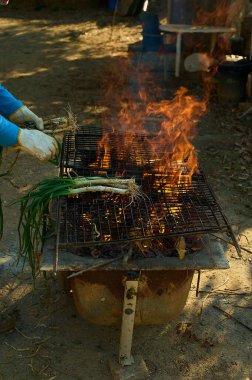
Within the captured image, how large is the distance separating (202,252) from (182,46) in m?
9.01

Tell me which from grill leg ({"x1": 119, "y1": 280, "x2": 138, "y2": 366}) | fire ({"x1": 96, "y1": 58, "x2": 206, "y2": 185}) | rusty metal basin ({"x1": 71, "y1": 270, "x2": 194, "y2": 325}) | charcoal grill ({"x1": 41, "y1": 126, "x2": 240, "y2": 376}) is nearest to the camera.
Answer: charcoal grill ({"x1": 41, "y1": 126, "x2": 240, "y2": 376})

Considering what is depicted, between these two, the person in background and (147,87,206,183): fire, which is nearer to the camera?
the person in background

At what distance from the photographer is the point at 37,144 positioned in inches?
138

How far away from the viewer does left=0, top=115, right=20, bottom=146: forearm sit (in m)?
3.32

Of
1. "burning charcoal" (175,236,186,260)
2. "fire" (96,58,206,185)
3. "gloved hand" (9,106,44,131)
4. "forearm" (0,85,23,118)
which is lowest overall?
"burning charcoal" (175,236,186,260)

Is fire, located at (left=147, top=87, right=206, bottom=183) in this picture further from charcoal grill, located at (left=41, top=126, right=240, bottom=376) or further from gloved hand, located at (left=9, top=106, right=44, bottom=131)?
gloved hand, located at (left=9, top=106, right=44, bottom=131)

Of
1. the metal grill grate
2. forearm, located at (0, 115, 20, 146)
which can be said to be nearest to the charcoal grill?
the metal grill grate

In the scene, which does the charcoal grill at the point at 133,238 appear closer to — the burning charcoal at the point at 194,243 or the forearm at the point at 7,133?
the burning charcoal at the point at 194,243

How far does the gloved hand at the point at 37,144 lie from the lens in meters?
3.45

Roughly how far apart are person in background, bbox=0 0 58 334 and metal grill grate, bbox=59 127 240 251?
13.1 inches

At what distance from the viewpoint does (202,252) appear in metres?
3.32

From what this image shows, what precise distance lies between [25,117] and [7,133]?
891 mm

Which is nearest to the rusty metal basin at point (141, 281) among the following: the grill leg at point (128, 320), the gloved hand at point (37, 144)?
the grill leg at point (128, 320)

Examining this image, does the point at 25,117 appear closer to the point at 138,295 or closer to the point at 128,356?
the point at 138,295
